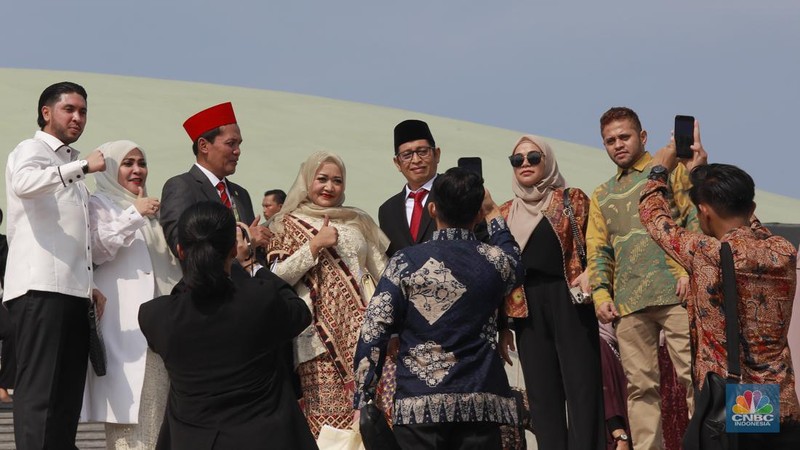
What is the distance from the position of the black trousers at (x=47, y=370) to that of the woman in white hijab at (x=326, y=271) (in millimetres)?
1201

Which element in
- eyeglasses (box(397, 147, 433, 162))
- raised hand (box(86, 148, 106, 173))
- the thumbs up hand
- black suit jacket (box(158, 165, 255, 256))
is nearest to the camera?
raised hand (box(86, 148, 106, 173))

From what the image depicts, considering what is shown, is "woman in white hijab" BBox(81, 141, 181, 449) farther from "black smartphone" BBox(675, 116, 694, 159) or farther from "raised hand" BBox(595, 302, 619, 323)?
"black smartphone" BBox(675, 116, 694, 159)

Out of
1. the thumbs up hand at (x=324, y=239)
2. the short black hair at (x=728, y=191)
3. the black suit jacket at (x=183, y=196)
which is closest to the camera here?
the short black hair at (x=728, y=191)

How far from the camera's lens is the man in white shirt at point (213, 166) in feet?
22.8

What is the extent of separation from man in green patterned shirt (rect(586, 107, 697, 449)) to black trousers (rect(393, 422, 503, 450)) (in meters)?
1.93

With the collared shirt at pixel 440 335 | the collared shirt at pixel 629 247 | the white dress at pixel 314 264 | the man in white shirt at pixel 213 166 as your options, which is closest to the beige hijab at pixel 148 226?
the man in white shirt at pixel 213 166

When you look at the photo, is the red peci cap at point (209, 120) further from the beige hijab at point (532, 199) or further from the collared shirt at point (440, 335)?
the collared shirt at point (440, 335)

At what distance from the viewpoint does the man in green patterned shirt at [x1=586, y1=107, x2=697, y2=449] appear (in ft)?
22.6

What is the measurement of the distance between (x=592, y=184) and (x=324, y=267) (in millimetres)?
22743

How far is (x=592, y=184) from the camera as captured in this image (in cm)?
2958

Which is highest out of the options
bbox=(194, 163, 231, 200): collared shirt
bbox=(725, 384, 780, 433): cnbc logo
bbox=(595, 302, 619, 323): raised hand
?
bbox=(194, 163, 231, 200): collared shirt

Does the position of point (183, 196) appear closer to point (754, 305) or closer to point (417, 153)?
point (417, 153)

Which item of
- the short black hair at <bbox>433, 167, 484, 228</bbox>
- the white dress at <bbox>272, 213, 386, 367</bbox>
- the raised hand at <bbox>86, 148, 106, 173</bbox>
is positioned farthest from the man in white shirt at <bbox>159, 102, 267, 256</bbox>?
the short black hair at <bbox>433, 167, 484, 228</bbox>

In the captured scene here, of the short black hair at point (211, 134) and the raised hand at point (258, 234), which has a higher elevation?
the short black hair at point (211, 134)
